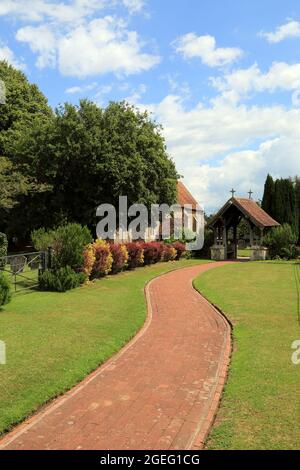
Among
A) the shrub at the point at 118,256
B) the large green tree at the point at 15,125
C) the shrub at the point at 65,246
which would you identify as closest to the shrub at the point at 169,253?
the shrub at the point at 118,256

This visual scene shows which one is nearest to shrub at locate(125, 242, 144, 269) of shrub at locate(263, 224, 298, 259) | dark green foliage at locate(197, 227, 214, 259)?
dark green foliage at locate(197, 227, 214, 259)

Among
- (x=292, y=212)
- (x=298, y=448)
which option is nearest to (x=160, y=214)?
(x=292, y=212)

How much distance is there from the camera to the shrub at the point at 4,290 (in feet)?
44.2

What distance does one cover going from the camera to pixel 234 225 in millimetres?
34844

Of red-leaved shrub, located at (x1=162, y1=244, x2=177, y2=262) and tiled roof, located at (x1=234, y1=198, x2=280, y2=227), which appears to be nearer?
red-leaved shrub, located at (x1=162, y1=244, x2=177, y2=262)

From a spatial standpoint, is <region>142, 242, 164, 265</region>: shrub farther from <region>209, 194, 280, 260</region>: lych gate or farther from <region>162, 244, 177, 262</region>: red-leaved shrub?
<region>209, 194, 280, 260</region>: lych gate

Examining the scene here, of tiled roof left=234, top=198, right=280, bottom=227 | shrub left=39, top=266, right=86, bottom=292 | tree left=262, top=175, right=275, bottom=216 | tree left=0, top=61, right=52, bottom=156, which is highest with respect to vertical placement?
tree left=0, top=61, right=52, bottom=156

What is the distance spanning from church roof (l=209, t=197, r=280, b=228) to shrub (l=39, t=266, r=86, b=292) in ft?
56.6

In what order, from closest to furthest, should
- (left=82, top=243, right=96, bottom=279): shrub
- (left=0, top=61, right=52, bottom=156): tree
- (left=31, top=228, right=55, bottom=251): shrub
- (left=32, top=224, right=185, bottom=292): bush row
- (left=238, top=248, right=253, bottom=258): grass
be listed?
(left=32, top=224, right=185, bottom=292): bush row, (left=31, top=228, right=55, bottom=251): shrub, (left=82, top=243, right=96, bottom=279): shrub, (left=0, top=61, right=52, bottom=156): tree, (left=238, top=248, right=253, bottom=258): grass

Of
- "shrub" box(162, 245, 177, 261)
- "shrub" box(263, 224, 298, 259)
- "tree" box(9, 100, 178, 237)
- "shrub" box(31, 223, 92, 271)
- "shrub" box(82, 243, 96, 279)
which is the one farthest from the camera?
"shrub" box(263, 224, 298, 259)

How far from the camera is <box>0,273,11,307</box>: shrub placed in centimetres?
1347

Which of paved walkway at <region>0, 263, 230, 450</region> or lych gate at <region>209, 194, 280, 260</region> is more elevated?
lych gate at <region>209, 194, 280, 260</region>

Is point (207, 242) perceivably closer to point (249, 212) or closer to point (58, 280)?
point (249, 212)

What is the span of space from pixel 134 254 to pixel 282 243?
1195 centimetres
